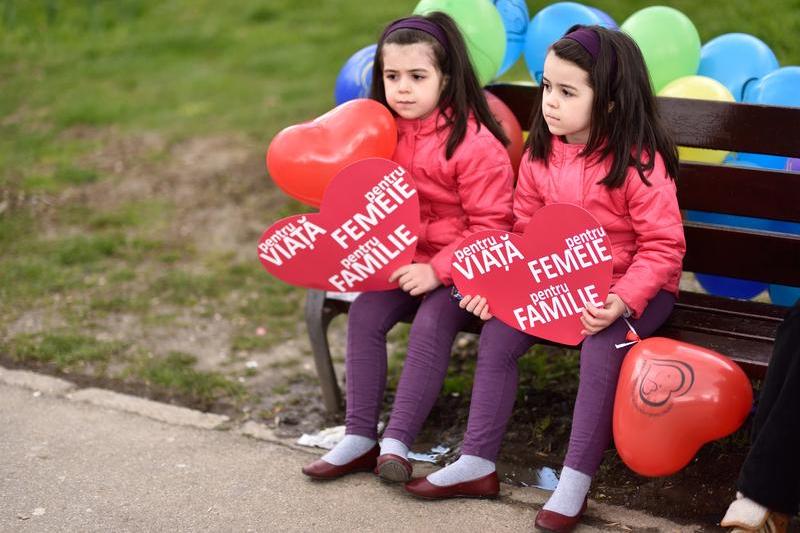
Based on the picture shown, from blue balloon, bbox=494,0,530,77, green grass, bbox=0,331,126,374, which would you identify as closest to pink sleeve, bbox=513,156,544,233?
blue balloon, bbox=494,0,530,77

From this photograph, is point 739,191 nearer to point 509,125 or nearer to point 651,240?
point 651,240

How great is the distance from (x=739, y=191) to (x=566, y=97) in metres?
0.70

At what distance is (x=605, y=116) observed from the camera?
2.99 m

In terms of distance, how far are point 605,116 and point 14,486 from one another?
2.16 m

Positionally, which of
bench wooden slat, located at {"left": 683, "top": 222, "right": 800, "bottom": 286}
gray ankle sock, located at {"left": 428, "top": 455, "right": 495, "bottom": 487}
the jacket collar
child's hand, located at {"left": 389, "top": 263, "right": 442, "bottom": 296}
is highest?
the jacket collar

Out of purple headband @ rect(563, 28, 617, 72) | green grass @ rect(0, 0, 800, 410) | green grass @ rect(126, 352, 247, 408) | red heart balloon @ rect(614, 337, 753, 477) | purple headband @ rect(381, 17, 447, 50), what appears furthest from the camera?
green grass @ rect(0, 0, 800, 410)

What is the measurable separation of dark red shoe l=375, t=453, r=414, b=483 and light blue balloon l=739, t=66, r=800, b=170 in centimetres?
157

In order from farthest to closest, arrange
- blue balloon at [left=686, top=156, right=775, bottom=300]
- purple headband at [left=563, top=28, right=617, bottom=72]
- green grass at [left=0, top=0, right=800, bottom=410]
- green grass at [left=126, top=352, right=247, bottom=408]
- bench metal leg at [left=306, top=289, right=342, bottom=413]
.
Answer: green grass at [left=0, top=0, right=800, bottom=410] < green grass at [left=126, top=352, right=247, bottom=408] < bench metal leg at [left=306, top=289, right=342, bottom=413] < blue balloon at [left=686, top=156, right=775, bottom=300] < purple headband at [left=563, top=28, right=617, bottom=72]

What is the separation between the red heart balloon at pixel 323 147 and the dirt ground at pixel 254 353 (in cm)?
101

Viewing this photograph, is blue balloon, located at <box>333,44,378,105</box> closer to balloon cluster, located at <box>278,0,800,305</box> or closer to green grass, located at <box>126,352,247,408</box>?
balloon cluster, located at <box>278,0,800,305</box>

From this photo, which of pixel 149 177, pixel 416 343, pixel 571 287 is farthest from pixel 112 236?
pixel 571 287

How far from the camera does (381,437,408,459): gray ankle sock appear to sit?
314 cm

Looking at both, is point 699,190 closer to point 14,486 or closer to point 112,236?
point 14,486

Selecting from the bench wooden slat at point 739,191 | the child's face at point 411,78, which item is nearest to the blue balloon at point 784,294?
the bench wooden slat at point 739,191
